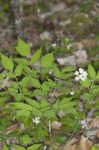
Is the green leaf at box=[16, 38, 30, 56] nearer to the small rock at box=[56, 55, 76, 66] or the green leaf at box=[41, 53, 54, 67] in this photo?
the green leaf at box=[41, 53, 54, 67]

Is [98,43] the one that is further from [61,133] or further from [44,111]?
[44,111]

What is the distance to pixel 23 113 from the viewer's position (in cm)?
147

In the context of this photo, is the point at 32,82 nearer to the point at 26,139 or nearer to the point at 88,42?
the point at 26,139

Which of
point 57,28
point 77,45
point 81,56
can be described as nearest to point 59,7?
point 57,28

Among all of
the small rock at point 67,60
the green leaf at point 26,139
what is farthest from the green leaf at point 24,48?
the small rock at point 67,60

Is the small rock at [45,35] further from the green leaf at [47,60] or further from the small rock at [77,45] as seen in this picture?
the green leaf at [47,60]

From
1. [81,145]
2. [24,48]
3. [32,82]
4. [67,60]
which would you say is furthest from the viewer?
[67,60]

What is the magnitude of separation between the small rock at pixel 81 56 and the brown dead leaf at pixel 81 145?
1299 mm

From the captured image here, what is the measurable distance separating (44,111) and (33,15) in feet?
11.4

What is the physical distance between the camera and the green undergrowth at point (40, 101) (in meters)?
1.50

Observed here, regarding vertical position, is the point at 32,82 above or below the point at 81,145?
above

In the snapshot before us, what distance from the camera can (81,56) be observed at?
10.3 feet

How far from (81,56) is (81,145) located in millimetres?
1561

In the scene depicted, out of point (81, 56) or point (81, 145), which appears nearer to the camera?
point (81, 145)
